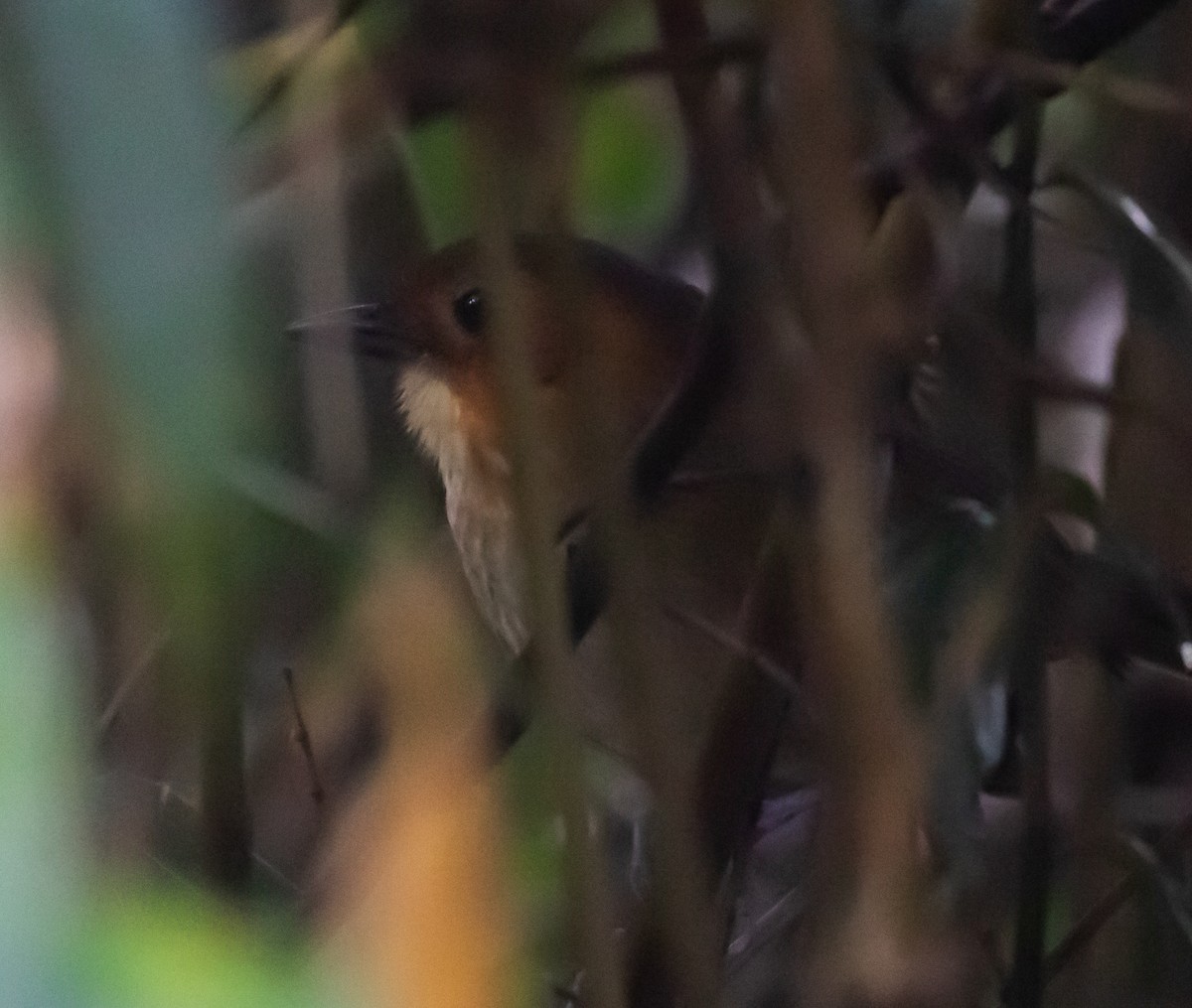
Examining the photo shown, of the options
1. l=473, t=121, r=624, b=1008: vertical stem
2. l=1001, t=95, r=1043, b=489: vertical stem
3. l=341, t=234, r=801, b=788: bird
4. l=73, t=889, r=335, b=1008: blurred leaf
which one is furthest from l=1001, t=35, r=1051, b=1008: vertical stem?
l=73, t=889, r=335, b=1008: blurred leaf

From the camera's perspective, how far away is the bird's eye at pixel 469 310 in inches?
62.6

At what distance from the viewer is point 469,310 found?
5.23 ft

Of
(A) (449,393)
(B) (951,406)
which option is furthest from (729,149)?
(A) (449,393)

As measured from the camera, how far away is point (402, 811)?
0.68 m

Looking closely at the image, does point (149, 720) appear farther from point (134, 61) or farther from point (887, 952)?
point (134, 61)

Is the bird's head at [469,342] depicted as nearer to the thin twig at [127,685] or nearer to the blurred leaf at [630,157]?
the blurred leaf at [630,157]

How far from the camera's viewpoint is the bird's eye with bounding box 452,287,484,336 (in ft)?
5.21

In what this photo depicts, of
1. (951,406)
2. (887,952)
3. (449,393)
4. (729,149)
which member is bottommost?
(449,393)

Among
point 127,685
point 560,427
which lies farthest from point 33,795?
point 560,427

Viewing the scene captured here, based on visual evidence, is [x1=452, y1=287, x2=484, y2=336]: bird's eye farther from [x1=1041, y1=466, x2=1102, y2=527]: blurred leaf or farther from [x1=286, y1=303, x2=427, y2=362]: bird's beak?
[x1=1041, y1=466, x2=1102, y2=527]: blurred leaf

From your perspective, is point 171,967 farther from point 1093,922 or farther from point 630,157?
point 630,157

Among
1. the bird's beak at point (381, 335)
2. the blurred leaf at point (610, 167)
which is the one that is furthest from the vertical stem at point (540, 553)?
the bird's beak at point (381, 335)

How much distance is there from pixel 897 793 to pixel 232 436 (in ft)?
0.91

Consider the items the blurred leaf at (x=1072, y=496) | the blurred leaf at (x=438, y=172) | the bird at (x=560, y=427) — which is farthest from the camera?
the bird at (x=560, y=427)
